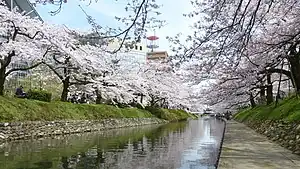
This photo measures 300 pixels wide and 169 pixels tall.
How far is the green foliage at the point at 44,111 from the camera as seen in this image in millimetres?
14832

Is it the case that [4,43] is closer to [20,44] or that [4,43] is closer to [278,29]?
[20,44]

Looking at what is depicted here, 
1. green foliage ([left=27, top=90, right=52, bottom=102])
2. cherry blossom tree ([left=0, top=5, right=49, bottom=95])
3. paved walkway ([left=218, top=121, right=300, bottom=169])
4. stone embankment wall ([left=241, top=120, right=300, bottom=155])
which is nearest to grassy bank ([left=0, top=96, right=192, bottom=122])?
green foliage ([left=27, top=90, right=52, bottom=102])

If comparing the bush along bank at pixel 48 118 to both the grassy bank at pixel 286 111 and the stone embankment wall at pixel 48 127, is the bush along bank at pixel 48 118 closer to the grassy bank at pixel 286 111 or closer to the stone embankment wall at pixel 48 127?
the stone embankment wall at pixel 48 127

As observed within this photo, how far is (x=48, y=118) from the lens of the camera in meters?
17.5

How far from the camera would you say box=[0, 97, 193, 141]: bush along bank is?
14487 millimetres

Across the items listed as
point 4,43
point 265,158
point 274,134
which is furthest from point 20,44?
point 265,158

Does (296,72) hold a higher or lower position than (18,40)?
lower

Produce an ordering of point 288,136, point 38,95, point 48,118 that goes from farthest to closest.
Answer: point 38,95, point 48,118, point 288,136

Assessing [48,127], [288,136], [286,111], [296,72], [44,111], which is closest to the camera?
[288,136]

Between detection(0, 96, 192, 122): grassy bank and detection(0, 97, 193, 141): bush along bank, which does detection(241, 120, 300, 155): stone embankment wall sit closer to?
detection(0, 97, 193, 141): bush along bank

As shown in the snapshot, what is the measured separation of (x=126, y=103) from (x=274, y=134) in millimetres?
24366

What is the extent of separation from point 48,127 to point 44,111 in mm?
893

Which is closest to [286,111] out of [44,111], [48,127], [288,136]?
[288,136]

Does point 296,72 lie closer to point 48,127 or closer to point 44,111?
point 48,127
